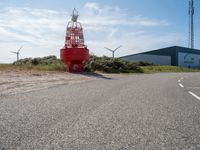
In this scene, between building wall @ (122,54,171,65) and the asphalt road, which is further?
building wall @ (122,54,171,65)

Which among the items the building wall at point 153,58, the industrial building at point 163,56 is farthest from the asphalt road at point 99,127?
the industrial building at point 163,56

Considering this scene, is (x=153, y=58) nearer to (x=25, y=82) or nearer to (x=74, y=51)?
(x=74, y=51)

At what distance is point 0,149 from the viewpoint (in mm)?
4309

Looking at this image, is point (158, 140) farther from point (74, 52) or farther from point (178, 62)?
point (178, 62)

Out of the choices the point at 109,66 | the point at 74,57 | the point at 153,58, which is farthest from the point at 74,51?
the point at 153,58

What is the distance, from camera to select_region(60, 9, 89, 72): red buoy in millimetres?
30891

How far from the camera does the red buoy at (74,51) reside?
3089cm

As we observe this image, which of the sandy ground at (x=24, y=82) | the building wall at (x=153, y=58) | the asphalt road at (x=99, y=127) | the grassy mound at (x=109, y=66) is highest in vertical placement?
the building wall at (x=153, y=58)

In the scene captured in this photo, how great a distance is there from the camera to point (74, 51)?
3084cm

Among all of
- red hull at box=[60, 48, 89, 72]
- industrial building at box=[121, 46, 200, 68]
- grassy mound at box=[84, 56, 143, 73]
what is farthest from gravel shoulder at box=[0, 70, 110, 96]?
industrial building at box=[121, 46, 200, 68]

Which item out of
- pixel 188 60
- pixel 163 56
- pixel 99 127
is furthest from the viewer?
pixel 188 60

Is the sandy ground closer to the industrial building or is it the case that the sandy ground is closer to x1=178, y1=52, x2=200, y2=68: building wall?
the industrial building

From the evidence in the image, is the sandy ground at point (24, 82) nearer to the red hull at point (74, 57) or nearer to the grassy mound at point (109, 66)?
the red hull at point (74, 57)

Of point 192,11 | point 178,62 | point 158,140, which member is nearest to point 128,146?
point 158,140
